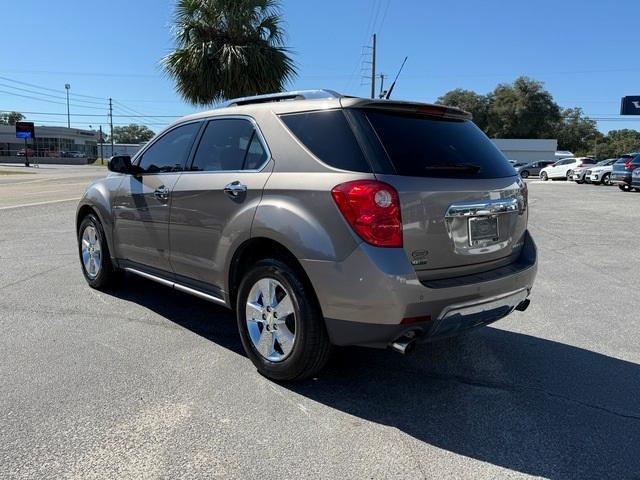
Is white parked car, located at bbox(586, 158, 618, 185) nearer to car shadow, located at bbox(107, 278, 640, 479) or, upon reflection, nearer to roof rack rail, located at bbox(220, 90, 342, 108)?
car shadow, located at bbox(107, 278, 640, 479)

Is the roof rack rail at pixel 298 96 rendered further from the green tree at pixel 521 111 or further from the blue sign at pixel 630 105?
the green tree at pixel 521 111

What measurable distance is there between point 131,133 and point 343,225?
6848 inches

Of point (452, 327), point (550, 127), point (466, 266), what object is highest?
point (550, 127)

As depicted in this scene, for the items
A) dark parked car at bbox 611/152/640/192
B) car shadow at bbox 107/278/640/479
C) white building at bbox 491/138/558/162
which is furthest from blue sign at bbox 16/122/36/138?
car shadow at bbox 107/278/640/479

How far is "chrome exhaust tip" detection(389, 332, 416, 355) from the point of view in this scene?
9.79 feet

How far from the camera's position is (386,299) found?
2.88m

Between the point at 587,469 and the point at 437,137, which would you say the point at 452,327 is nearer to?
the point at 587,469

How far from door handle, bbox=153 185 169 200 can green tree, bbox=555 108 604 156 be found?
285ft

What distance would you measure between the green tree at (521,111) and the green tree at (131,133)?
115m

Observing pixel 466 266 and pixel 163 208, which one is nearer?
pixel 466 266

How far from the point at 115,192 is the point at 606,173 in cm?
2950

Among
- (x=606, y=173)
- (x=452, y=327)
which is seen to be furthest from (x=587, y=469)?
(x=606, y=173)

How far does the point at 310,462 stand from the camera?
2.62 metres

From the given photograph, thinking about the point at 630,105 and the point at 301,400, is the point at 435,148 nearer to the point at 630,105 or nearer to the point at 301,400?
A: the point at 301,400
